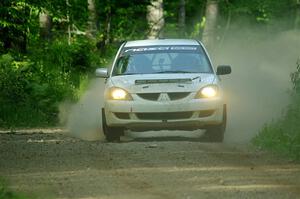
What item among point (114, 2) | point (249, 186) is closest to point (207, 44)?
point (114, 2)

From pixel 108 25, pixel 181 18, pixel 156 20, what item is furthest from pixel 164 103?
pixel 181 18

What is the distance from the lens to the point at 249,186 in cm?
973

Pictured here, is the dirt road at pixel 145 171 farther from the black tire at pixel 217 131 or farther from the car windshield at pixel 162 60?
the car windshield at pixel 162 60

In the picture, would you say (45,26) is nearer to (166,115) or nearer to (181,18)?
(181,18)

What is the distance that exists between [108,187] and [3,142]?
5.88 m

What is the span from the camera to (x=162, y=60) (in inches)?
629

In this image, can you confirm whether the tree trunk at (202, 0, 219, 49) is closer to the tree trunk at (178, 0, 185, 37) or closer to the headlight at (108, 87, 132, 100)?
the tree trunk at (178, 0, 185, 37)

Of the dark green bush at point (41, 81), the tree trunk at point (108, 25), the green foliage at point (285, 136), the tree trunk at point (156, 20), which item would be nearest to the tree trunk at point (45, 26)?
the tree trunk at point (108, 25)

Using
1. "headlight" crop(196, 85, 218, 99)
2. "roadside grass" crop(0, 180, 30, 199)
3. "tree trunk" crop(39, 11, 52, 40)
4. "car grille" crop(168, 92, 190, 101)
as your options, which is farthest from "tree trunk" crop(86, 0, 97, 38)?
"roadside grass" crop(0, 180, 30, 199)

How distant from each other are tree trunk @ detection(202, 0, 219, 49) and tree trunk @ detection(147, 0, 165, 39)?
62.9 inches

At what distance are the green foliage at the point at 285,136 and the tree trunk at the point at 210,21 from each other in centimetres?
1526

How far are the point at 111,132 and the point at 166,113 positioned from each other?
1.13 meters

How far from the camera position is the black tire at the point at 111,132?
15.2 m

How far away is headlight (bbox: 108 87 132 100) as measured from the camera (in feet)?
48.4
